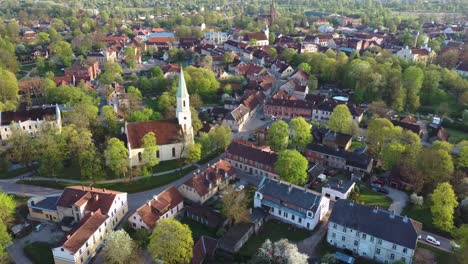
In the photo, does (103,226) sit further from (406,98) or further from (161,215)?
(406,98)

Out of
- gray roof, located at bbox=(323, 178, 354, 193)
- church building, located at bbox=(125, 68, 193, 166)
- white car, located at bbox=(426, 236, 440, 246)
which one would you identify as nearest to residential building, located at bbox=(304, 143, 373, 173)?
gray roof, located at bbox=(323, 178, 354, 193)

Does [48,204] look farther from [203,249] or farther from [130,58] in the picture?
[130,58]

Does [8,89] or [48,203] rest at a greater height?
[8,89]

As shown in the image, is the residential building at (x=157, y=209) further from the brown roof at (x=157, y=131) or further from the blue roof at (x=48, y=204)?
the brown roof at (x=157, y=131)

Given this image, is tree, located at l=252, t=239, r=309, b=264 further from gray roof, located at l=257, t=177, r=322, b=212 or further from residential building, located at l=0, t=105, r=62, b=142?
residential building, located at l=0, t=105, r=62, b=142

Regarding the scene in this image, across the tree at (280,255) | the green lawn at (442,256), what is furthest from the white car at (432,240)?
the tree at (280,255)

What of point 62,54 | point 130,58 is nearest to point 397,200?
point 130,58
